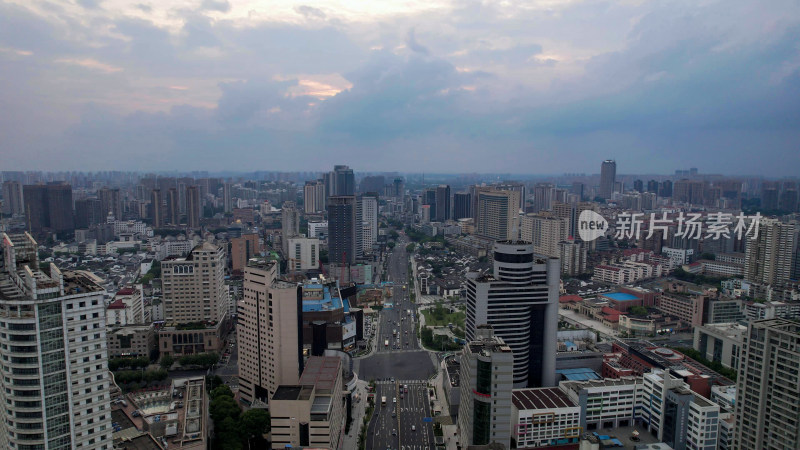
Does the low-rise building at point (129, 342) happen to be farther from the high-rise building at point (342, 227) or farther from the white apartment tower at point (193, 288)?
the high-rise building at point (342, 227)

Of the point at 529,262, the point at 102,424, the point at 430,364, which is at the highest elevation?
the point at 529,262

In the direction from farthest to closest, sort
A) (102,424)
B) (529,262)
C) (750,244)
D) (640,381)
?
(750,244) < (529,262) < (640,381) < (102,424)

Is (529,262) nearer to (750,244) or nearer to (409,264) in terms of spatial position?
(750,244)

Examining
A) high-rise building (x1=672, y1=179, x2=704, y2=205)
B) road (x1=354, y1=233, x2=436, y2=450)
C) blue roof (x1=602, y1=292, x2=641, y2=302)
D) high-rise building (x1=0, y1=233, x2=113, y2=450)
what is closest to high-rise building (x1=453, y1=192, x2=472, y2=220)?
high-rise building (x1=672, y1=179, x2=704, y2=205)

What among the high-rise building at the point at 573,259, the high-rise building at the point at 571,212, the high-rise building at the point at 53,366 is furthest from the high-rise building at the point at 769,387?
the high-rise building at the point at 571,212

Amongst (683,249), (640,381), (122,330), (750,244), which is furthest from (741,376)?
(683,249)

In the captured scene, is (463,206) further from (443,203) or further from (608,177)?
(608,177)

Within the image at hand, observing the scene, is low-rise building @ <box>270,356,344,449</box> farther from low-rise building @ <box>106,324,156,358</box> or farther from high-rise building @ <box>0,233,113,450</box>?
low-rise building @ <box>106,324,156,358</box>
